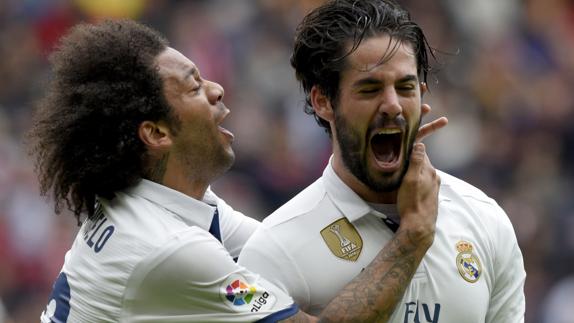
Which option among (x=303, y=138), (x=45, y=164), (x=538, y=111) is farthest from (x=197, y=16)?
(x=45, y=164)

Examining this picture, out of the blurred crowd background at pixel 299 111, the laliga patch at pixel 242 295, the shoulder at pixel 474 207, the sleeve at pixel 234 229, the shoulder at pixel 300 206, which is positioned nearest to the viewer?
the laliga patch at pixel 242 295

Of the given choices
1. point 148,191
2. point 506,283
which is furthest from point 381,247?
point 148,191

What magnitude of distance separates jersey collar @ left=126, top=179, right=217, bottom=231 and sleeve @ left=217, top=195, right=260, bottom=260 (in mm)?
473

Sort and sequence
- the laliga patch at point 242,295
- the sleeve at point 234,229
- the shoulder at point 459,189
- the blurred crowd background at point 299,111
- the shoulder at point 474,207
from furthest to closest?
the blurred crowd background at point 299,111 → the sleeve at point 234,229 → the shoulder at point 459,189 → the shoulder at point 474,207 → the laliga patch at point 242,295

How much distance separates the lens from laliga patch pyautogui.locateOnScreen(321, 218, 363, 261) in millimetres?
4977

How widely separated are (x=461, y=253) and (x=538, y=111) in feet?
24.7

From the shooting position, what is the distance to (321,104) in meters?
5.21

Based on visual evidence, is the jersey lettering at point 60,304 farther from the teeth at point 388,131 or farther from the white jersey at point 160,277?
the teeth at point 388,131

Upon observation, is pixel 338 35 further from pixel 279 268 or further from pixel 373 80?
pixel 279 268

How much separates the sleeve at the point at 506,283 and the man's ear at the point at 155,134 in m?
1.36

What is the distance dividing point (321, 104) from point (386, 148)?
31 cm

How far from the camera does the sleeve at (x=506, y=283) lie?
510cm

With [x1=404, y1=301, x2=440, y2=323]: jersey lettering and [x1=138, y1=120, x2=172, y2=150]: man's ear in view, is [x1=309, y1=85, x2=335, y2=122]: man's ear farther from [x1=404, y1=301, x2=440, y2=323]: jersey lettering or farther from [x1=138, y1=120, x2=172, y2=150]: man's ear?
[x1=404, y1=301, x2=440, y2=323]: jersey lettering

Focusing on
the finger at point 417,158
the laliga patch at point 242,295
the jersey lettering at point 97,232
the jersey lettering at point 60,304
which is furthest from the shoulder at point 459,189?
the jersey lettering at point 60,304
